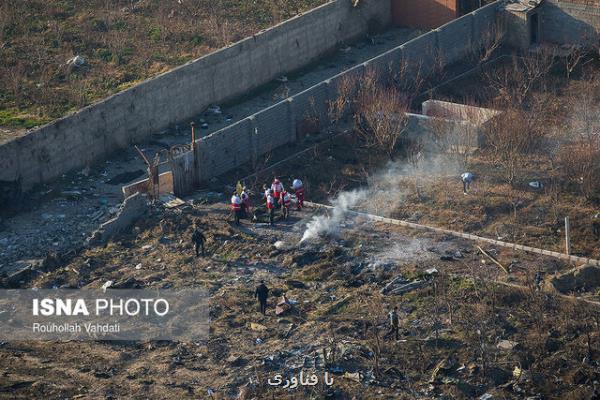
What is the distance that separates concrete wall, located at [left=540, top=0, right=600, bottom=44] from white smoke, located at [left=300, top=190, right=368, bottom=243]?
36.2 ft

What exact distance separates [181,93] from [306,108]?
3259mm

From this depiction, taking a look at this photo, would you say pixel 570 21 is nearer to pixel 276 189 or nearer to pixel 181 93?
pixel 181 93

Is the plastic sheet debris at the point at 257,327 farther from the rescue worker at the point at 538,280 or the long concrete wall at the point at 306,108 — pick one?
the long concrete wall at the point at 306,108

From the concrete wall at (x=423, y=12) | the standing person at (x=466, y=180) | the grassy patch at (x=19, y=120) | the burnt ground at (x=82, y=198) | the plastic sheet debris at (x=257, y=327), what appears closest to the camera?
the plastic sheet debris at (x=257, y=327)

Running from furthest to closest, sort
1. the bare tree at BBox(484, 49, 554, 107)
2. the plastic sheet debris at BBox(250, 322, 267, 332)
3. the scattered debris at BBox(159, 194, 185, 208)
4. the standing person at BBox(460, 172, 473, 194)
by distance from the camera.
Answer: the bare tree at BBox(484, 49, 554, 107) < the standing person at BBox(460, 172, 473, 194) < the scattered debris at BBox(159, 194, 185, 208) < the plastic sheet debris at BBox(250, 322, 267, 332)

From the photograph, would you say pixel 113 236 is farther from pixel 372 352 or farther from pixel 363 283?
pixel 372 352

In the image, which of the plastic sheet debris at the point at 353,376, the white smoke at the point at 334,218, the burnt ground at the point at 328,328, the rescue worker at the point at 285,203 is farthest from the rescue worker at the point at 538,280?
the rescue worker at the point at 285,203

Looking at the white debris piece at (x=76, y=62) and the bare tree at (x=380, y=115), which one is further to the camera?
the white debris piece at (x=76, y=62)

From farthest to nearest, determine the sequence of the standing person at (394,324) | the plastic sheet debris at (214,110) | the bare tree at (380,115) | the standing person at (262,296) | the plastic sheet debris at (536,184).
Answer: the plastic sheet debris at (214,110) → the bare tree at (380,115) → the plastic sheet debris at (536,184) → the standing person at (262,296) → the standing person at (394,324)

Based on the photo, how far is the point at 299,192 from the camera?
3109cm

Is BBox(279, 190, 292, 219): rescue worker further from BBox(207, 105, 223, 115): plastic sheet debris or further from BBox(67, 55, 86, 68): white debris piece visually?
BBox(67, 55, 86, 68): white debris piece

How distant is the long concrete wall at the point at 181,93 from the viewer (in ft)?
108

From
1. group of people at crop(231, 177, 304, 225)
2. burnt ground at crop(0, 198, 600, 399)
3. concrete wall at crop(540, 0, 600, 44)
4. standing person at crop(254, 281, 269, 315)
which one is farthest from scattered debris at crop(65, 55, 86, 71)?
standing person at crop(254, 281, 269, 315)

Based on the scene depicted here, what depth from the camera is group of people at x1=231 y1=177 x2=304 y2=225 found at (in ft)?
100
